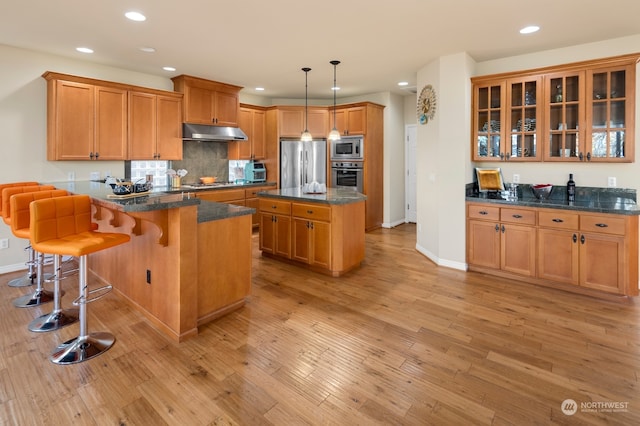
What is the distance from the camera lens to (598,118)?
3.76 m

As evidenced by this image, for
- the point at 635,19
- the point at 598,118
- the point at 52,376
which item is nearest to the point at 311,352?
the point at 52,376

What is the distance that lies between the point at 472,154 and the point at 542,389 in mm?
3065

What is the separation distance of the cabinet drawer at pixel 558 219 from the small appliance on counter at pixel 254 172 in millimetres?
4664

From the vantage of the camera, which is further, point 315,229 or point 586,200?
point 315,229

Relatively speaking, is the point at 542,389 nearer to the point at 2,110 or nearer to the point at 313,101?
the point at 2,110

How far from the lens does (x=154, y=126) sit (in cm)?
508

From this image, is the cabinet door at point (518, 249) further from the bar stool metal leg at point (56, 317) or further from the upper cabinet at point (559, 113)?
the bar stool metal leg at point (56, 317)

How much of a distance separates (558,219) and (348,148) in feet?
12.5

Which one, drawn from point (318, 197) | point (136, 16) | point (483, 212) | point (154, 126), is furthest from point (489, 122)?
point (154, 126)

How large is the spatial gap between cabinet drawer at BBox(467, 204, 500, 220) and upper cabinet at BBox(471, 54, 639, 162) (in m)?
0.67

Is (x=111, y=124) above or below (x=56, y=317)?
above

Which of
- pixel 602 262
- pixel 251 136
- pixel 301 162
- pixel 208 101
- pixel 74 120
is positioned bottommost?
pixel 602 262

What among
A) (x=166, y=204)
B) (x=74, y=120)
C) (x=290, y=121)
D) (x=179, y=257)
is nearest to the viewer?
(x=166, y=204)

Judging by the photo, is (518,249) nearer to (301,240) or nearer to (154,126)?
(301,240)
